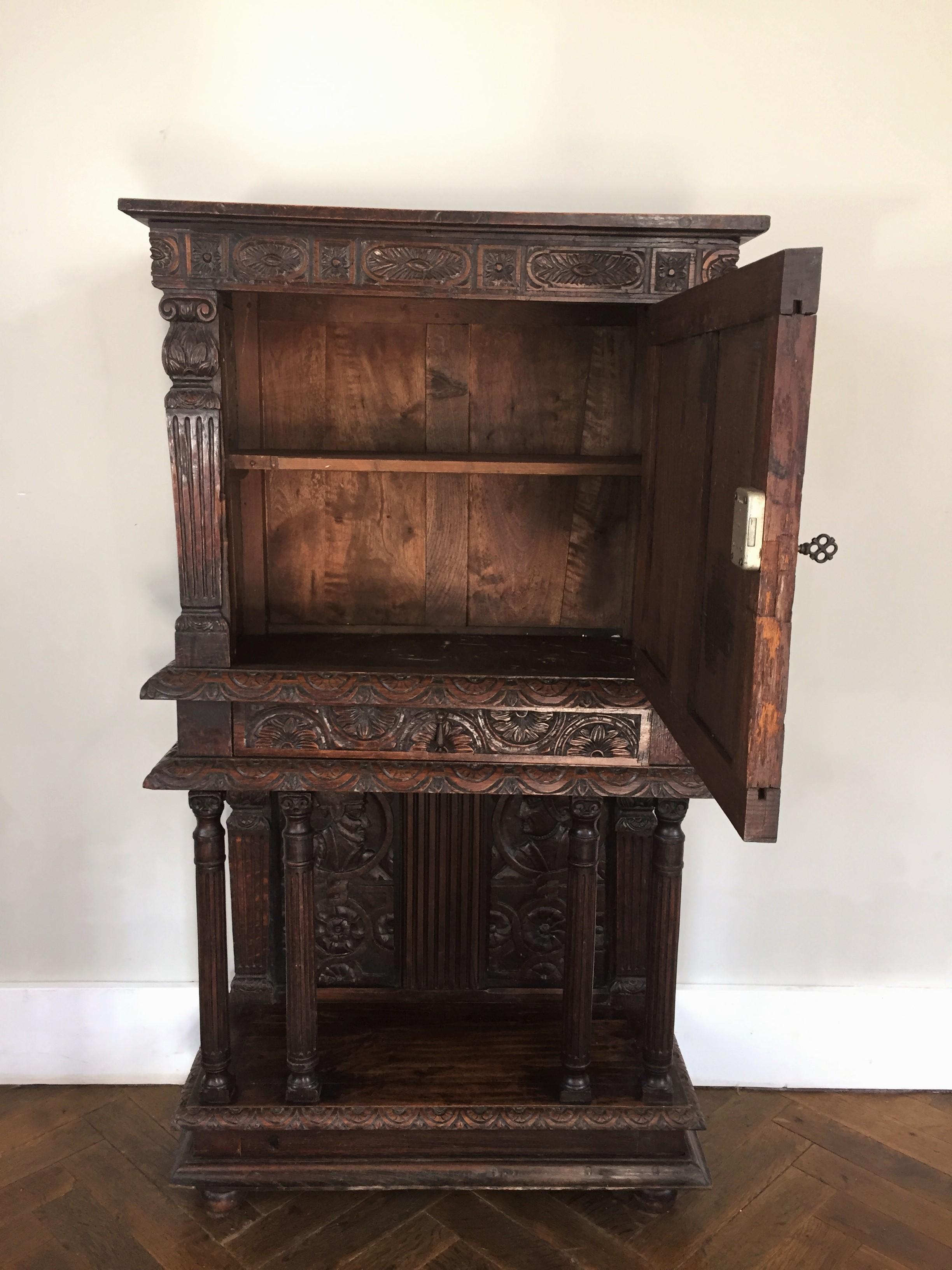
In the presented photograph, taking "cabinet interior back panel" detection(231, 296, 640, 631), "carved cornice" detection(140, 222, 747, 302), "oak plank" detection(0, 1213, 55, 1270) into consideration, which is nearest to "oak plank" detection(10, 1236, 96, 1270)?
"oak plank" detection(0, 1213, 55, 1270)

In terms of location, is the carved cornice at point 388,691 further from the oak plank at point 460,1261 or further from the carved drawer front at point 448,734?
the oak plank at point 460,1261

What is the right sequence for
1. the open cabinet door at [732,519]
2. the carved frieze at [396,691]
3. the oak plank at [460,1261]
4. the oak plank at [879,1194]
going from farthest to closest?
the oak plank at [879,1194] < the oak plank at [460,1261] < the carved frieze at [396,691] < the open cabinet door at [732,519]

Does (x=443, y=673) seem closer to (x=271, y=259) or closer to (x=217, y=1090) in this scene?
(x=271, y=259)

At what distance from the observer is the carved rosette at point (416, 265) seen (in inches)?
54.8

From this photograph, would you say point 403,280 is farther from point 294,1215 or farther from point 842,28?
point 294,1215

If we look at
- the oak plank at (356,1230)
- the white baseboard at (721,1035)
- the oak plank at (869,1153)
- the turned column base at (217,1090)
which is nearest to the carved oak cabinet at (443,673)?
the turned column base at (217,1090)

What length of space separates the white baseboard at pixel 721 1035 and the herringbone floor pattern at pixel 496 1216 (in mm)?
108

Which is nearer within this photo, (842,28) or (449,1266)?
(449,1266)

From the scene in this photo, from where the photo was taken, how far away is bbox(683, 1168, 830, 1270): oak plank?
159 cm

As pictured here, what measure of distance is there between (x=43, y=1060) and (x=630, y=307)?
1.93 m

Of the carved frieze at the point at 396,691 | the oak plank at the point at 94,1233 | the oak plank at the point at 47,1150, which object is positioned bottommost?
the oak plank at the point at 47,1150

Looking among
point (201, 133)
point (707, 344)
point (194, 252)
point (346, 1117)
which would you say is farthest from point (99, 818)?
point (707, 344)

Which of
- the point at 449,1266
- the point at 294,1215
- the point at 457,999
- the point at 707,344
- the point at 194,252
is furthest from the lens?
the point at 457,999

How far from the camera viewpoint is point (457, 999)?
Answer: 1923mm
